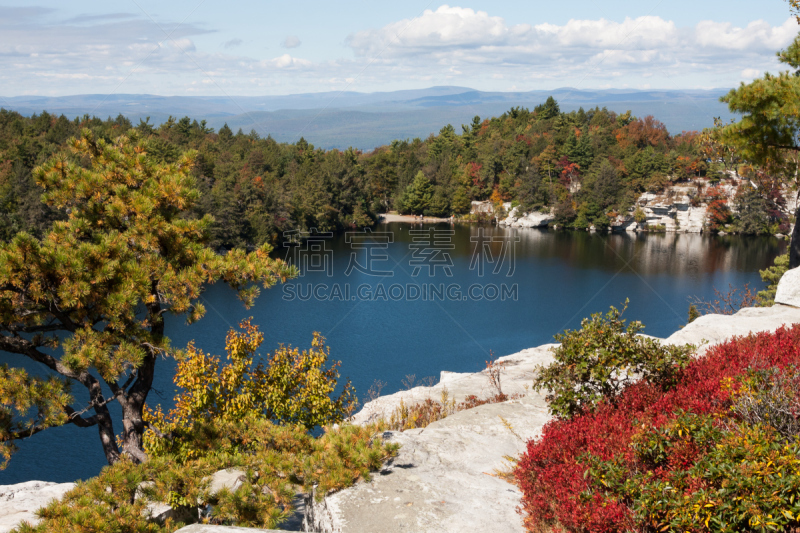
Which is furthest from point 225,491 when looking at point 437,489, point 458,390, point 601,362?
point 458,390

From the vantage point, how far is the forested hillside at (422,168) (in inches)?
2062

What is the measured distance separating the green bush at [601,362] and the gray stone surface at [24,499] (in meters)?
6.26

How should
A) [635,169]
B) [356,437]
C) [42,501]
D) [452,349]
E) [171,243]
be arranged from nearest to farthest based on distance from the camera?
[356,437] → [42,501] → [171,243] → [452,349] → [635,169]

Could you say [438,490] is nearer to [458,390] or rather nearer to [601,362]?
[601,362]

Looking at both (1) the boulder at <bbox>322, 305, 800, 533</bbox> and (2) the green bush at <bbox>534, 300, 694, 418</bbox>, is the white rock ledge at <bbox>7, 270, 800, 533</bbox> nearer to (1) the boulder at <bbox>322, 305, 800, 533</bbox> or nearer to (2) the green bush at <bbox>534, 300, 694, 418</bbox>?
(1) the boulder at <bbox>322, 305, 800, 533</bbox>

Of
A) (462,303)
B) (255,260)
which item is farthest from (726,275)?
(255,260)

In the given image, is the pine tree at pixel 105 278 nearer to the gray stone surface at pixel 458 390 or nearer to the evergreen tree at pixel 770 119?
the gray stone surface at pixel 458 390

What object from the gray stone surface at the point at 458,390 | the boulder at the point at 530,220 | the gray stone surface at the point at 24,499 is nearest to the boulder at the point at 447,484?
the gray stone surface at the point at 458,390

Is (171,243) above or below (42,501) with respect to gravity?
above

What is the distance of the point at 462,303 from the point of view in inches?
1459

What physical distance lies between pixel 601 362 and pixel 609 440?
1319 mm

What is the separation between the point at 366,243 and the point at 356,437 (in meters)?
52.2

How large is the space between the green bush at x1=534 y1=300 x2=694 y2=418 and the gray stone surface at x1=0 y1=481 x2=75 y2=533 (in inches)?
246

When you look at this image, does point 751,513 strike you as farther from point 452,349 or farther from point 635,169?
point 635,169
